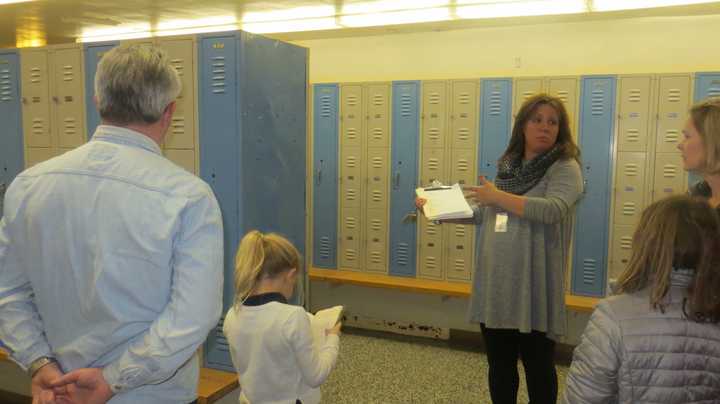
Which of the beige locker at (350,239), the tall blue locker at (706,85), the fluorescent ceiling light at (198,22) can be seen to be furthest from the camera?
the fluorescent ceiling light at (198,22)

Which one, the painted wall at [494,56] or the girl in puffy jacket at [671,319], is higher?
the painted wall at [494,56]

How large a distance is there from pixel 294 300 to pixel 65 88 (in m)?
1.92

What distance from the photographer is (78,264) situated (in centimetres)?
124

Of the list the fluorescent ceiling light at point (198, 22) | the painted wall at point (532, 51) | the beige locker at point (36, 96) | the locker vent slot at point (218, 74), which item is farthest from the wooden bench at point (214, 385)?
the painted wall at point (532, 51)

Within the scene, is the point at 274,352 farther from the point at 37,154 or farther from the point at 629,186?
the point at 629,186

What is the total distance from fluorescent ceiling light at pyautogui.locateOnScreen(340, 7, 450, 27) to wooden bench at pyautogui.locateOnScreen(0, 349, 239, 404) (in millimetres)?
3865

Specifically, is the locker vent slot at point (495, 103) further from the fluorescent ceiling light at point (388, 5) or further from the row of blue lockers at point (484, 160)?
the fluorescent ceiling light at point (388, 5)

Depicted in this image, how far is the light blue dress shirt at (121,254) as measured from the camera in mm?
1221

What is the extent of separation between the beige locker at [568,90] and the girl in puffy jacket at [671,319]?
11.7 ft

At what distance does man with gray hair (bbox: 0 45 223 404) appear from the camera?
48.1 inches

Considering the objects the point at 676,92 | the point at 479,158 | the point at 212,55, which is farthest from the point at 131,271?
the point at 676,92

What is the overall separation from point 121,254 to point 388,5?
4.48m

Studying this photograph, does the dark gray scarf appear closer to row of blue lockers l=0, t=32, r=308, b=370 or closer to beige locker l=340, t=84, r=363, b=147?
row of blue lockers l=0, t=32, r=308, b=370

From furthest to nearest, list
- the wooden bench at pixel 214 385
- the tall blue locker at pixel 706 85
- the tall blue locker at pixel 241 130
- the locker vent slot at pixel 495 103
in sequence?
the locker vent slot at pixel 495 103 < the tall blue locker at pixel 706 85 < the tall blue locker at pixel 241 130 < the wooden bench at pixel 214 385
